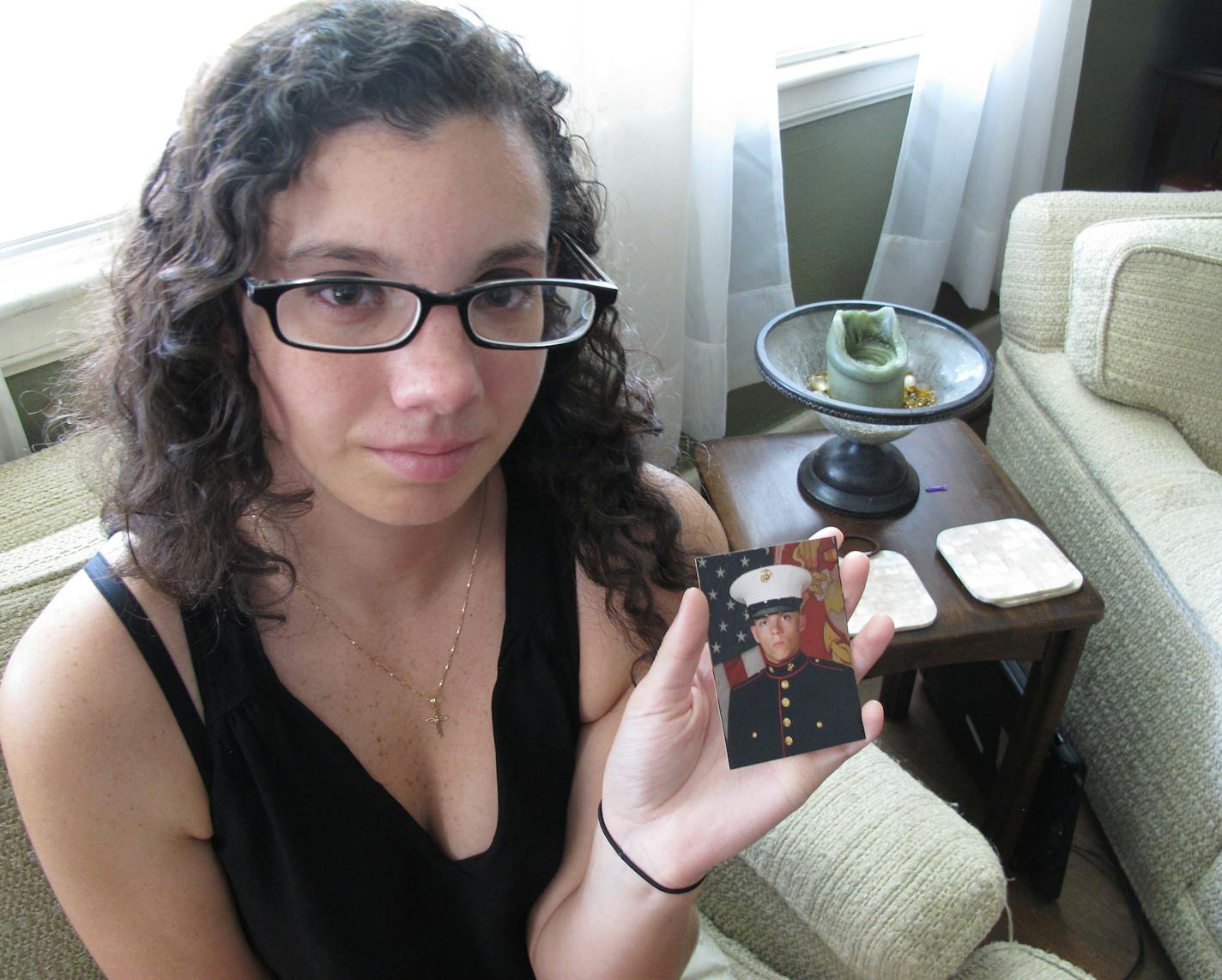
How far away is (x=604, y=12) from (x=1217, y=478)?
1053 mm

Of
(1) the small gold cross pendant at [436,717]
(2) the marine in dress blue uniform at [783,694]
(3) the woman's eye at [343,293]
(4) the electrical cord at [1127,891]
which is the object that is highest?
(3) the woman's eye at [343,293]

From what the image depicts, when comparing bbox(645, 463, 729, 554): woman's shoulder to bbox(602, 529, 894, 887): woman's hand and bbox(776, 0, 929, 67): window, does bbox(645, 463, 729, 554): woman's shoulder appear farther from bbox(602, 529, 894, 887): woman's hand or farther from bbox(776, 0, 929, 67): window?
bbox(776, 0, 929, 67): window

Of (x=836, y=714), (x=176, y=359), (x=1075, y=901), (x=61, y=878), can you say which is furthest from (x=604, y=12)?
(x=1075, y=901)

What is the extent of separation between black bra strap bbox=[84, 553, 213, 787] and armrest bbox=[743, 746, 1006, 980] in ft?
1.83

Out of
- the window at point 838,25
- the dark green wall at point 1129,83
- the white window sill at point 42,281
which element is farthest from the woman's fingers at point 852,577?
the dark green wall at point 1129,83

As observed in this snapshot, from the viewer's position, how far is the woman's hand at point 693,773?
706mm

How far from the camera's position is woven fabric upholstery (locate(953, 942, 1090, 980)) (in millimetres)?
956

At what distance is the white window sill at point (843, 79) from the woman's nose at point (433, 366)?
1362mm

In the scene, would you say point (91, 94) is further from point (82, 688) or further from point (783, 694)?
point (783, 694)

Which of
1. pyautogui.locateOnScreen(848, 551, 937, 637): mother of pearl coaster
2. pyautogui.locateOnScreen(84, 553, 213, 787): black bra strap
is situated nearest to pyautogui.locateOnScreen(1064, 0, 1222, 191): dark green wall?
pyautogui.locateOnScreen(848, 551, 937, 637): mother of pearl coaster

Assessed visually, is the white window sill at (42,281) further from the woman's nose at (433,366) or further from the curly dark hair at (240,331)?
the woman's nose at (433,366)

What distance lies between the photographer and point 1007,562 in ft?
4.14

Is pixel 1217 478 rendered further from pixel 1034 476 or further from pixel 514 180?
pixel 514 180

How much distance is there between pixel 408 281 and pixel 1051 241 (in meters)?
1.30
